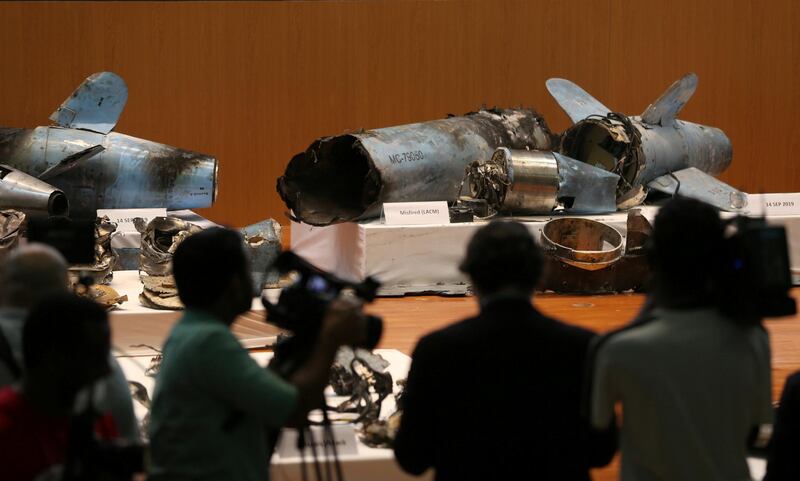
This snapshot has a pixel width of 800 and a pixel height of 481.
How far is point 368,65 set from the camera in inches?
475

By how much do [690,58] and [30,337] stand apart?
1083 cm

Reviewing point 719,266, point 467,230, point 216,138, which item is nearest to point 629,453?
point 719,266

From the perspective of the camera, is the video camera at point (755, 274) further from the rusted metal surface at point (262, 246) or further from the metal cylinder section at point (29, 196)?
the metal cylinder section at point (29, 196)

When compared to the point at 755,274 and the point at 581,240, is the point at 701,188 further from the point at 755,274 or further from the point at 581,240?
the point at 755,274

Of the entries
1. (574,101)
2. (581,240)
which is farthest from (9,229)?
(574,101)

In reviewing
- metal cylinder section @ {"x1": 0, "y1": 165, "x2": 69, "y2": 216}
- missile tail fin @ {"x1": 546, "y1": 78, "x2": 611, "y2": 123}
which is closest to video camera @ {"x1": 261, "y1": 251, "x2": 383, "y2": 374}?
metal cylinder section @ {"x1": 0, "y1": 165, "x2": 69, "y2": 216}

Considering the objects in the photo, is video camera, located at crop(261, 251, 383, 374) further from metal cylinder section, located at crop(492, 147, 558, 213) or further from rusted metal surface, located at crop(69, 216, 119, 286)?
metal cylinder section, located at crop(492, 147, 558, 213)

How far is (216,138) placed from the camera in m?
11.9

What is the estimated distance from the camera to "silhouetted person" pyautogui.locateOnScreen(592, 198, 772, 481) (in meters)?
2.82

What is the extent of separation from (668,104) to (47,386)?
26.4ft

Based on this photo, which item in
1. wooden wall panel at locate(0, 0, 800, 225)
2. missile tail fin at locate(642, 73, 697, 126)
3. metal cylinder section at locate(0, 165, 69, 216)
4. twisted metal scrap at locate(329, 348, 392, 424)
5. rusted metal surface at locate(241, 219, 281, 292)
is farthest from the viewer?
wooden wall panel at locate(0, 0, 800, 225)

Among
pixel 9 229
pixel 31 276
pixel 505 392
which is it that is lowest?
pixel 9 229

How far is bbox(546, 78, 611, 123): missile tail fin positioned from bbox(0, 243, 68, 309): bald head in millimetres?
7257

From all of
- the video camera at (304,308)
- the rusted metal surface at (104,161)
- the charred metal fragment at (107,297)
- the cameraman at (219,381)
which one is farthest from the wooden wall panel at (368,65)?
the cameraman at (219,381)
